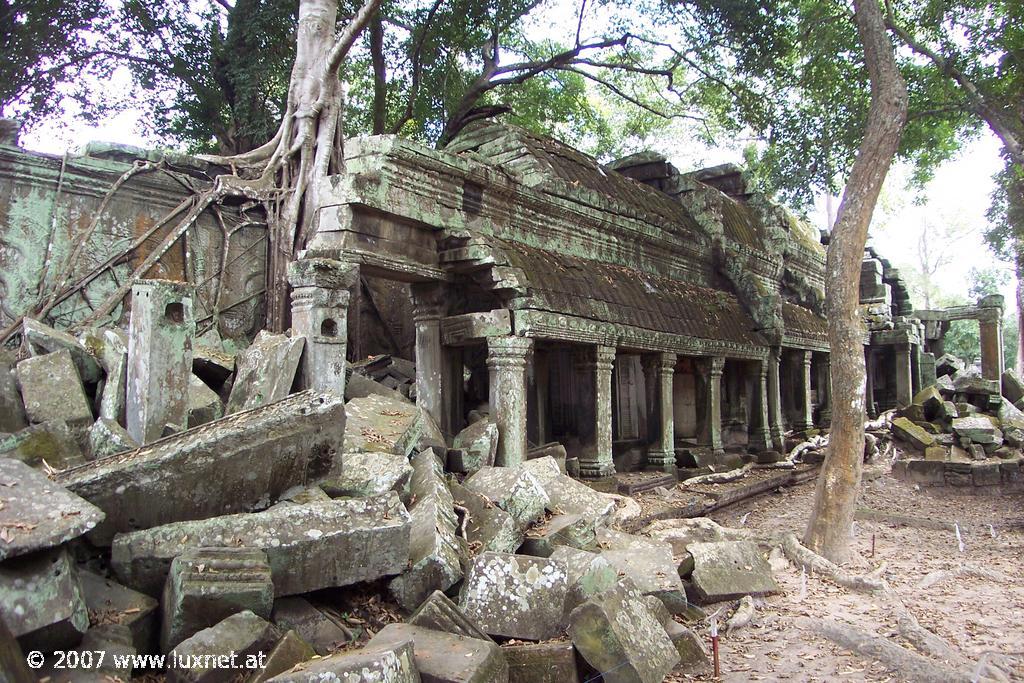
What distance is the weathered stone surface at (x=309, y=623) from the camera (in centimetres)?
339

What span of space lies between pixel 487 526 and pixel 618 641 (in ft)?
5.54

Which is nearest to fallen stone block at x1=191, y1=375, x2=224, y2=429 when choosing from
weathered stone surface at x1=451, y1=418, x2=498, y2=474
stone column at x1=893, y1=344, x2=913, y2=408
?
weathered stone surface at x1=451, y1=418, x2=498, y2=474

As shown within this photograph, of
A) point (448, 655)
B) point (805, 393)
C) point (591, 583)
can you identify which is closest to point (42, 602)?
point (448, 655)

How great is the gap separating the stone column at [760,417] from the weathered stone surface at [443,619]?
34.0 ft

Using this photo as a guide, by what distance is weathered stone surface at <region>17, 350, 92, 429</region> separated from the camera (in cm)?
472

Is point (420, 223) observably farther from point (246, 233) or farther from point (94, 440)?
point (94, 440)

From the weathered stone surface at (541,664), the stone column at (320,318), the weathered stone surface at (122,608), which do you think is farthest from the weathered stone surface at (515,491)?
the weathered stone surface at (122,608)

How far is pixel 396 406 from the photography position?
6152 millimetres

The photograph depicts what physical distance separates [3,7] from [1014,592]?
1610 centimetres

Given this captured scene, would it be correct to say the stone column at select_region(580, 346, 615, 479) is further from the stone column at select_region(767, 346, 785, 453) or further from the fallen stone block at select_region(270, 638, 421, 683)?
the fallen stone block at select_region(270, 638, 421, 683)

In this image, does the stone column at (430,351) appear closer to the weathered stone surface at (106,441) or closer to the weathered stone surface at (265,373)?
the weathered stone surface at (265,373)

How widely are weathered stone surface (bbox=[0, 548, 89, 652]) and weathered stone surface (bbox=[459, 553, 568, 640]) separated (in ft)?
5.85

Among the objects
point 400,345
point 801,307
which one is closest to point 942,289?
point 801,307

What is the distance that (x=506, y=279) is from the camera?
7699 mm
